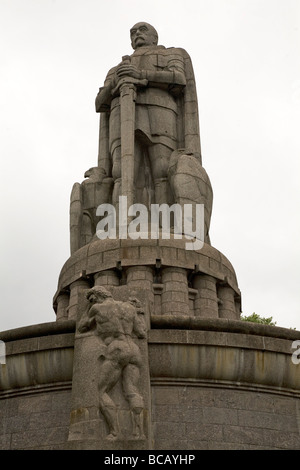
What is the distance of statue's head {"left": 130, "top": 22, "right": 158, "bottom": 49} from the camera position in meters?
17.0

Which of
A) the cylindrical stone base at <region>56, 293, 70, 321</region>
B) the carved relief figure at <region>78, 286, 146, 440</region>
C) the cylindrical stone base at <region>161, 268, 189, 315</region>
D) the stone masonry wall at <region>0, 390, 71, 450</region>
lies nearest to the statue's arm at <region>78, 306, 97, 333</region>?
the carved relief figure at <region>78, 286, 146, 440</region>

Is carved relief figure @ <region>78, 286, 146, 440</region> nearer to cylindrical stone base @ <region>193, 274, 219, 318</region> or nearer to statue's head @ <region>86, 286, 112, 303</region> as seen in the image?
statue's head @ <region>86, 286, 112, 303</region>

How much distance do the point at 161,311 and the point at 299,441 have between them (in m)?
4.13

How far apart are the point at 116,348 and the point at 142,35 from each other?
10.4 m

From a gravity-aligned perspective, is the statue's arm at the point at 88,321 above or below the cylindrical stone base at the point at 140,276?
below

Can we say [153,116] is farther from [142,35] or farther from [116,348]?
[116,348]

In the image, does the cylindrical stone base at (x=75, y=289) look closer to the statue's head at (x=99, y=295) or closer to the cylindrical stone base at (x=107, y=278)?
the cylindrical stone base at (x=107, y=278)

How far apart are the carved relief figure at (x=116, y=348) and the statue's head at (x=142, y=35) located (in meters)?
9.38

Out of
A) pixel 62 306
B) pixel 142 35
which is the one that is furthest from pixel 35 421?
pixel 142 35

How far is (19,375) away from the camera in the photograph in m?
9.40

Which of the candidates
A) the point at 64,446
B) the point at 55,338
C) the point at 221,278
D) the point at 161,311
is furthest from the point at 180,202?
the point at 64,446

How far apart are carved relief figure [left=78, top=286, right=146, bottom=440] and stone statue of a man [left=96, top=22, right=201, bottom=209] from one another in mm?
6230

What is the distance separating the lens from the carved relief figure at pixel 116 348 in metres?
8.23

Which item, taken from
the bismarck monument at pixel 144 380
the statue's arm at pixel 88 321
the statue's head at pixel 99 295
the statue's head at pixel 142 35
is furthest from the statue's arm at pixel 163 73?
the statue's arm at pixel 88 321
